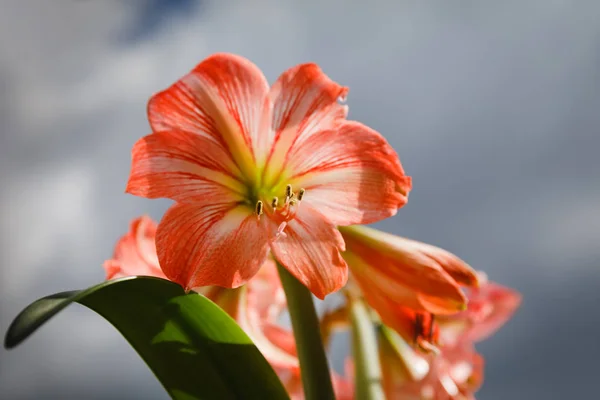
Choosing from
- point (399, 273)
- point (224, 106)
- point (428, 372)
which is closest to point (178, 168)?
point (224, 106)

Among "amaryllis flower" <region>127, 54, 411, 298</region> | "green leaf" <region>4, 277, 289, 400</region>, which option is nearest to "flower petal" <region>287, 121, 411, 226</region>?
"amaryllis flower" <region>127, 54, 411, 298</region>

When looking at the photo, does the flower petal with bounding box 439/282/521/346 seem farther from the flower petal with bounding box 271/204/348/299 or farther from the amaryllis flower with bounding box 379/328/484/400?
the flower petal with bounding box 271/204/348/299

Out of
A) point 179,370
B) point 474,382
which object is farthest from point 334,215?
point 474,382

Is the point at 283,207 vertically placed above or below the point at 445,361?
above

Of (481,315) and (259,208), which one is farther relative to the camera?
(481,315)

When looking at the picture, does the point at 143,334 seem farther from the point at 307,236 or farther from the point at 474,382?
the point at 474,382

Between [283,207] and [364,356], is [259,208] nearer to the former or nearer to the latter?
[283,207]
